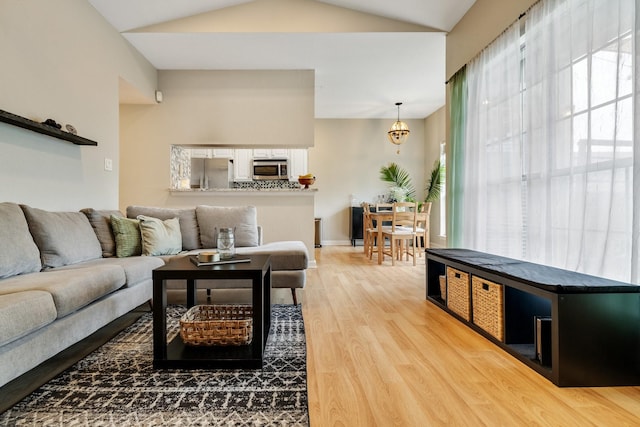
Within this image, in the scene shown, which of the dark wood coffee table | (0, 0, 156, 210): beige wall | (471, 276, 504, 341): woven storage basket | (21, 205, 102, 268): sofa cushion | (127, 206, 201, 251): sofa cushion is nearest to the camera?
the dark wood coffee table

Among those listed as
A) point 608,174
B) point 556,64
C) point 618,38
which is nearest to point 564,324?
point 608,174

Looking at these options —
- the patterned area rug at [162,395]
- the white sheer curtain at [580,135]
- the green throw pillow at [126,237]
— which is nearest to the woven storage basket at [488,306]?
the white sheer curtain at [580,135]

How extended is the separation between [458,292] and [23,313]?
2.47m

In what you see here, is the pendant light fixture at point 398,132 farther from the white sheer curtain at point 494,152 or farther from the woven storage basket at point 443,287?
the woven storage basket at point 443,287

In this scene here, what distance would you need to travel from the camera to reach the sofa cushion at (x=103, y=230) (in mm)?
2771

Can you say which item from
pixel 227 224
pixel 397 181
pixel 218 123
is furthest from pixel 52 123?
pixel 397 181

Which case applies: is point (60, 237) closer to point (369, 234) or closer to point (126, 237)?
point (126, 237)

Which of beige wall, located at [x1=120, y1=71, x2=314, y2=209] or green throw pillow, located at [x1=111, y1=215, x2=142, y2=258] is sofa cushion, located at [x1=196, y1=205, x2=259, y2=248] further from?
beige wall, located at [x1=120, y1=71, x2=314, y2=209]

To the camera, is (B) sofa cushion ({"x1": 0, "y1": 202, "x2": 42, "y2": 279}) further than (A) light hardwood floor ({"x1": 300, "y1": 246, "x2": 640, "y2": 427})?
Yes

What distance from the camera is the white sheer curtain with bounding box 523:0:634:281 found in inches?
66.1

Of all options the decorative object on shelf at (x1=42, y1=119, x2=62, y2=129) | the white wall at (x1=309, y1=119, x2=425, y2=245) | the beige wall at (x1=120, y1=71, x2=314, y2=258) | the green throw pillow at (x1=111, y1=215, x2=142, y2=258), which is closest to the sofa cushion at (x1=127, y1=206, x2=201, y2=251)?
the green throw pillow at (x1=111, y1=215, x2=142, y2=258)

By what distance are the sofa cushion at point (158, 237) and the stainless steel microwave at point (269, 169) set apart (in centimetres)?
321

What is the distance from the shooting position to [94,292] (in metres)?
1.82

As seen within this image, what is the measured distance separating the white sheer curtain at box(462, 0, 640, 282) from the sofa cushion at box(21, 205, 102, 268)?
3164 mm
